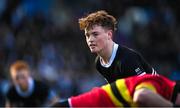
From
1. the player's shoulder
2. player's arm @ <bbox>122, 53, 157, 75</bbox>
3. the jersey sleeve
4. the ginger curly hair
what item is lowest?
the jersey sleeve

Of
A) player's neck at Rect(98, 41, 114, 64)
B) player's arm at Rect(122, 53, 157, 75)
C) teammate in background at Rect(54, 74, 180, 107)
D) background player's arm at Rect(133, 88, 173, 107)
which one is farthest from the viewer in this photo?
player's neck at Rect(98, 41, 114, 64)

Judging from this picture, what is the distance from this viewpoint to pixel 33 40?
40.0 ft

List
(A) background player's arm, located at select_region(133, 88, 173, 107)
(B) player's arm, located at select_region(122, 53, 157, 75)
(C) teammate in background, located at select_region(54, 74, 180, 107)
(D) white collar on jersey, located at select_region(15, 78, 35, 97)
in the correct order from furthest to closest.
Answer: (D) white collar on jersey, located at select_region(15, 78, 35, 97) → (B) player's arm, located at select_region(122, 53, 157, 75) → (C) teammate in background, located at select_region(54, 74, 180, 107) → (A) background player's arm, located at select_region(133, 88, 173, 107)

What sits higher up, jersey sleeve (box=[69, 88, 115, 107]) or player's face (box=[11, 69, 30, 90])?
jersey sleeve (box=[69, 88, 115, 107])

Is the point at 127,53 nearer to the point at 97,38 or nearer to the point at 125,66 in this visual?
the point at 125,66

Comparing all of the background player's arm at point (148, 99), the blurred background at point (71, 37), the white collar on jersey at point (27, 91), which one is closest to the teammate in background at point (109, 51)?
the background player's arm at point (148, 99)

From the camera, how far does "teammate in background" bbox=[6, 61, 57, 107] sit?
26.8ft

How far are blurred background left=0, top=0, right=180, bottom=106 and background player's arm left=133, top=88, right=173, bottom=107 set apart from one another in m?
6.46

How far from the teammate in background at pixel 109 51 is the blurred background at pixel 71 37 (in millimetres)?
5201

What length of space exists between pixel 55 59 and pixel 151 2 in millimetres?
2388

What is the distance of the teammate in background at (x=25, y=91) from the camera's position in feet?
26.8

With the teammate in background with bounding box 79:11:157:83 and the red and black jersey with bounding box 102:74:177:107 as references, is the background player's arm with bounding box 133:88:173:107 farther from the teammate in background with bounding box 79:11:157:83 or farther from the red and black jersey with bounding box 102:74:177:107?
the teammate in background with bounding box 79:11:157:83

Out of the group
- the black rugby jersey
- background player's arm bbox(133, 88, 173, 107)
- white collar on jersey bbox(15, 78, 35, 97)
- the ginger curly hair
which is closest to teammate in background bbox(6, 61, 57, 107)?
white collar on jersey bbox(15, 78, 35, 97)

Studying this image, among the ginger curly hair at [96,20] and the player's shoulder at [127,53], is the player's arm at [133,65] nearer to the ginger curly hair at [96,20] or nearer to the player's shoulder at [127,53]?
the player's shoulder at [127,53]
